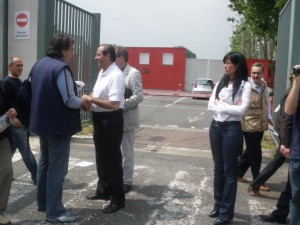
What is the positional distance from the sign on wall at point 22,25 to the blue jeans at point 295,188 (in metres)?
7.00

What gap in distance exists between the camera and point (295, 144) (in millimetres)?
3664

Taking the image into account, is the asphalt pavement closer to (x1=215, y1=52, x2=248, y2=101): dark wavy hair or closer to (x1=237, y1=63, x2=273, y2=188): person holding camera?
(x1=237, y1=63, x2=273, y2=188): person holding camera

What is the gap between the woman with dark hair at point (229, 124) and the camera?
440 centimetres

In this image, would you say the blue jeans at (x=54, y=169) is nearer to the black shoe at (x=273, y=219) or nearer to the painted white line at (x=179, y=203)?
the painted white line at (x=179, y=203)

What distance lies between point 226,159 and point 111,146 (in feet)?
4.38

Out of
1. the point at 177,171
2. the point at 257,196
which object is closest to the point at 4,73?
the point at 177,171

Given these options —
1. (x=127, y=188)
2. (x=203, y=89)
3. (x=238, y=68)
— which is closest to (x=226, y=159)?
(x=238, y=68)

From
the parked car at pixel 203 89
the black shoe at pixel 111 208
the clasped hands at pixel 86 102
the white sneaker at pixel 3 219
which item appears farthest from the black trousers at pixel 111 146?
the parked car at pixel 203 89

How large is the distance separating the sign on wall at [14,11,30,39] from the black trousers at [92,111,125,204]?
504cm

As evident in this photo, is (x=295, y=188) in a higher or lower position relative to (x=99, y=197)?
higher

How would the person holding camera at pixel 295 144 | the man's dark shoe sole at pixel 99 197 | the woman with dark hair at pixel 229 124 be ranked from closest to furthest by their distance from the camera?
1. the person holding camera at pixel 295 144
2. the woman with dark hair at pixel 229 124
3. the man's dark shoe sole at pixel 99 197

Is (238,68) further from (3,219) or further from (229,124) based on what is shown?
(3,219)

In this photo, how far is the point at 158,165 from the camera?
7.27 m

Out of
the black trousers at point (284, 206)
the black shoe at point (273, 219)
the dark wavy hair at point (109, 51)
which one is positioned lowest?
the black shoe at point (273, 219)
